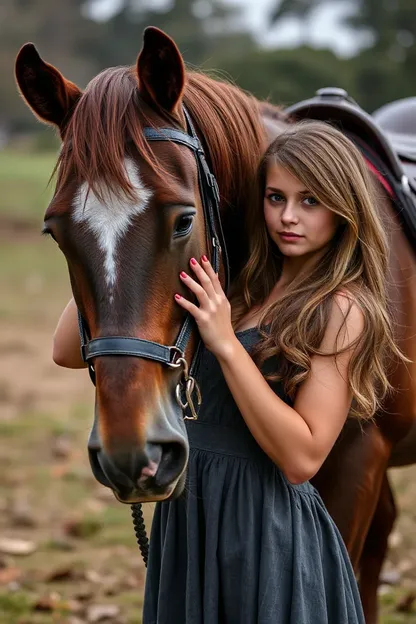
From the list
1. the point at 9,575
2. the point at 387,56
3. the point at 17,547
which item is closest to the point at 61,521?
the point at 17,547

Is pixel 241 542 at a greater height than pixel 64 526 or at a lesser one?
greater

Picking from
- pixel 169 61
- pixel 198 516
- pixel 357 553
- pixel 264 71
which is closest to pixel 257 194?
pixel 169 61

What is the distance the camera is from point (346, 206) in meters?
2.08

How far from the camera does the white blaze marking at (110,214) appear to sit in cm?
180

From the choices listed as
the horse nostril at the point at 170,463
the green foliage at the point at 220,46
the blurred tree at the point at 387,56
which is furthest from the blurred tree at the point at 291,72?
the horse nostril at the point at 170,463

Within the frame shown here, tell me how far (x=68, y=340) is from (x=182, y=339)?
579mm

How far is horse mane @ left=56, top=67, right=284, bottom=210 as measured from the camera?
1.85 meters

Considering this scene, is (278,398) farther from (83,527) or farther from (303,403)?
(83,527)

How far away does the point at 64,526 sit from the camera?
4.59 m

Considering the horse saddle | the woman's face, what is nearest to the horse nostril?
the woman's face

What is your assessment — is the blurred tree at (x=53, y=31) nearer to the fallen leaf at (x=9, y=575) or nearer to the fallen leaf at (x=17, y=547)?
the fallen leaf at (x=17, y=547)

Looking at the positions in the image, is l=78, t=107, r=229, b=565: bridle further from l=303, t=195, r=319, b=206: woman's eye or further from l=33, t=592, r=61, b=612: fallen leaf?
l=33, t=592, r=61, b=612: fallen leaf

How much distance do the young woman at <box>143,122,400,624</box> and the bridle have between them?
78 mm

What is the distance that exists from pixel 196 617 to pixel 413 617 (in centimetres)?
183
